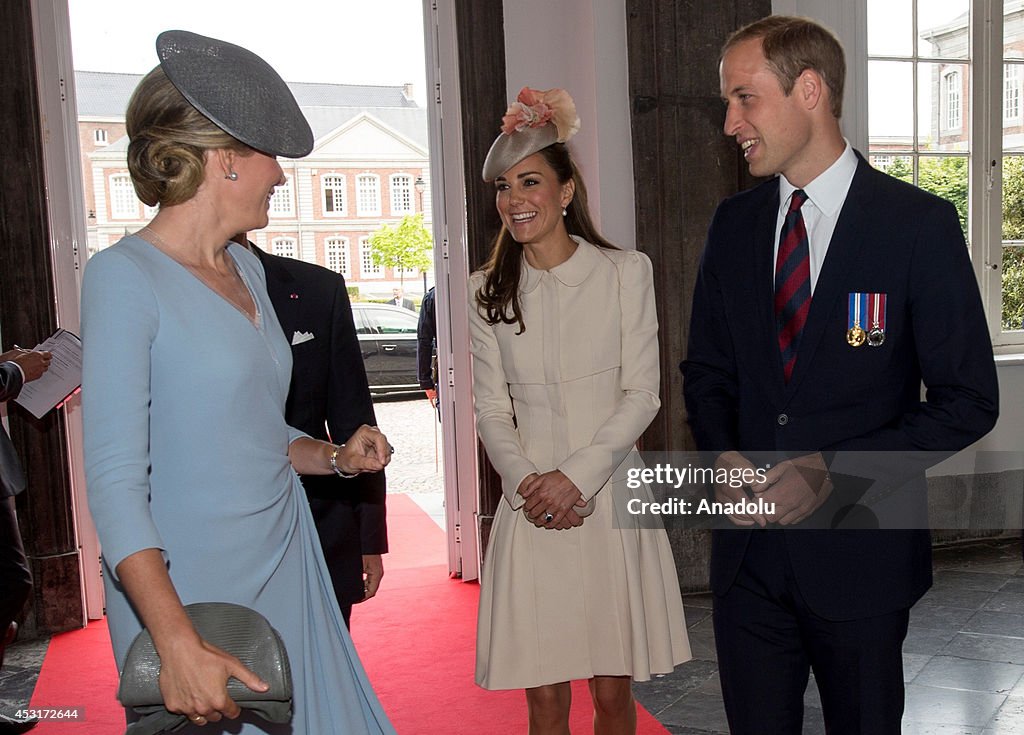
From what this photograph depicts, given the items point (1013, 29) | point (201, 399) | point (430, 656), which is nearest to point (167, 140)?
point (201, 399)

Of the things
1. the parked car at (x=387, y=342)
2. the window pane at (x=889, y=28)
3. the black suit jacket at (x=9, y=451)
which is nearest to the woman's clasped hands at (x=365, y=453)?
the black suit jacket at (x=9, y=451)

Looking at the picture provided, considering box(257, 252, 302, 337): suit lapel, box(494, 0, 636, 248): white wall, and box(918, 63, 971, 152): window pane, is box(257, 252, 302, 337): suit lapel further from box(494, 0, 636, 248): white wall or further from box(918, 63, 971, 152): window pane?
box(918, 63, 971, 152): window pane

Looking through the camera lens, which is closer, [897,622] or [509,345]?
[897,622]

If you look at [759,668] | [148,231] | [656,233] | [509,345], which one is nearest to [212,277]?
[148,231]

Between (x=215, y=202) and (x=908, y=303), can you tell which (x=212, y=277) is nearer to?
(x=215, y=202)

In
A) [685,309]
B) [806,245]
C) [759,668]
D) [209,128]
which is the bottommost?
[759,668]

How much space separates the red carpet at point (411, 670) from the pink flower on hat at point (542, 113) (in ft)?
6.70

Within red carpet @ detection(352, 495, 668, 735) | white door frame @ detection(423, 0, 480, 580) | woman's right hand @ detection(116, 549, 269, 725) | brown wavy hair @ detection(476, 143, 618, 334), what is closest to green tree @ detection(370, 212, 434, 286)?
red carpet @ detection(352, 495, 668, 735)

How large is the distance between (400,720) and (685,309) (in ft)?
7.64

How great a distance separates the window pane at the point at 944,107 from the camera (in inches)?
218

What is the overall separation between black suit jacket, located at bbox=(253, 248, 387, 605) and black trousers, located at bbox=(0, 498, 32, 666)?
64.5 inches

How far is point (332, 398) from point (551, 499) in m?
0.57

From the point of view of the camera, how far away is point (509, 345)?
252 centimetres

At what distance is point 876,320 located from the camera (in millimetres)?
1825
